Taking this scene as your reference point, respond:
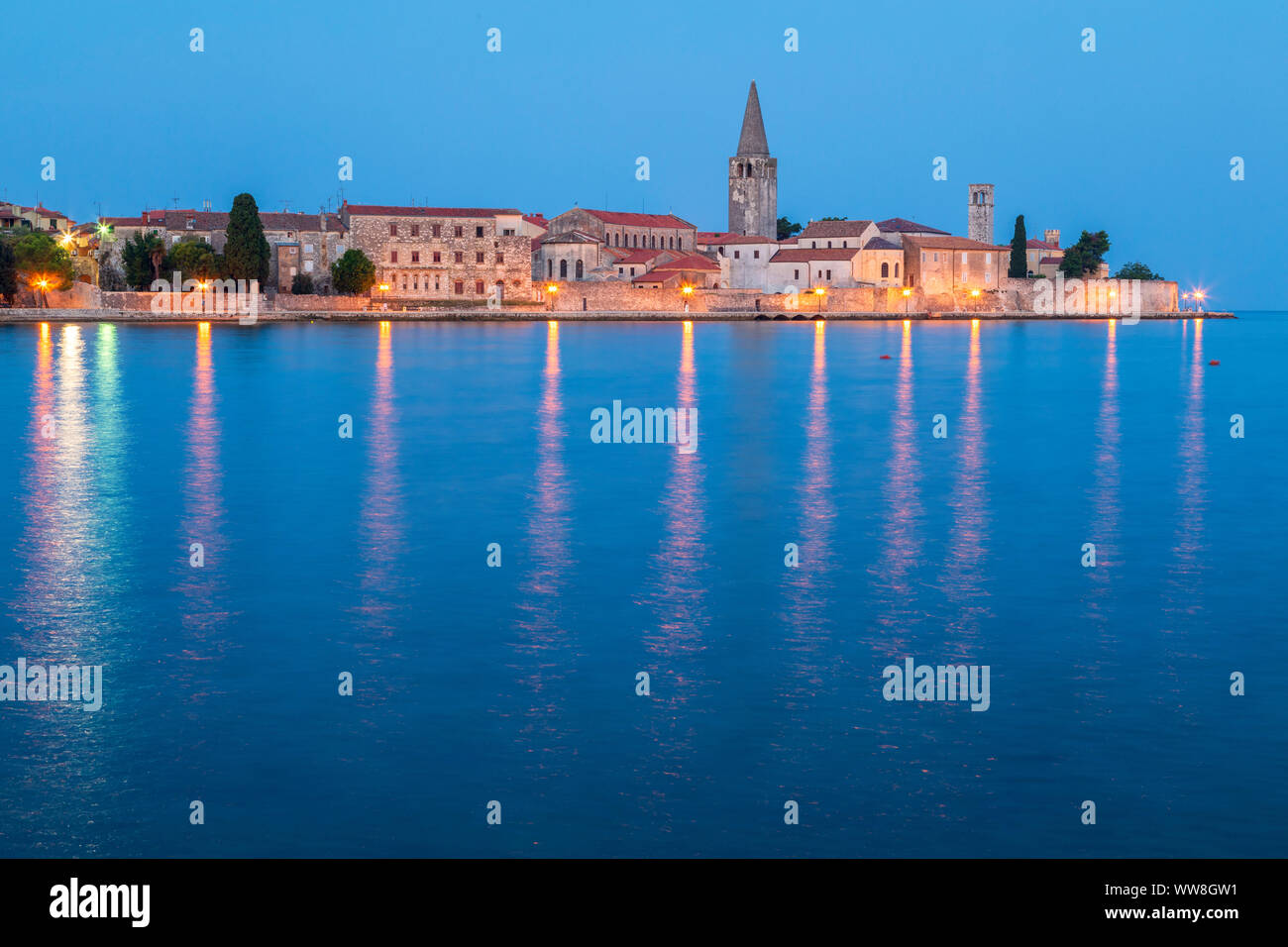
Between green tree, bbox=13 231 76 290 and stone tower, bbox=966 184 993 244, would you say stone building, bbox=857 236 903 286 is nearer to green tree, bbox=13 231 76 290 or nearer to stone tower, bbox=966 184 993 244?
stone tower, bbox=966 184 993 244

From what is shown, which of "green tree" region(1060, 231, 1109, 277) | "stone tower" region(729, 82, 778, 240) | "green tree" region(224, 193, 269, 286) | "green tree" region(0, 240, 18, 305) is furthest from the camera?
"green tree" region(1060, 231, 1109, 277)

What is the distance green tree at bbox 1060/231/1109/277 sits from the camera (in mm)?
75188

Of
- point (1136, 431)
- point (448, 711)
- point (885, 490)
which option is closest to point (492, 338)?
point (1136, 431)

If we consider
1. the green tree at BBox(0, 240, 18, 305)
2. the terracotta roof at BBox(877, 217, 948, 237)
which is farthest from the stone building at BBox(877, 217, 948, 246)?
the green tree at BBox(0, 240, 18, 305)

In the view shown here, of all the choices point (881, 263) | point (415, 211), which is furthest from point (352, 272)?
point (881, 263)

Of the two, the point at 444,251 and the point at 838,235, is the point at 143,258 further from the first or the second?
the point at 838,235

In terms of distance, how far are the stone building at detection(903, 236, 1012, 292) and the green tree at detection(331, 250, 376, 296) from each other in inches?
1004

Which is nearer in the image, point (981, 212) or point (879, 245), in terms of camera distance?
point (879, 245)

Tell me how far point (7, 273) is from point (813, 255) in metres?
34.1

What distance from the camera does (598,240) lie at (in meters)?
64.6

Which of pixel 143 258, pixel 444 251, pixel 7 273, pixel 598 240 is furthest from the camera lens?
pixel 598 240

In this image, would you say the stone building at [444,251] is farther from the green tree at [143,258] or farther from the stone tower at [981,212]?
the stone tower at [981,212]

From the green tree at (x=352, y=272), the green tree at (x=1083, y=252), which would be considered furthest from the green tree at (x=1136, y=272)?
the green tree at (x=352, y=272)

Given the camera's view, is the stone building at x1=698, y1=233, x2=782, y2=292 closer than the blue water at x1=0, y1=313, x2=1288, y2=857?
No
